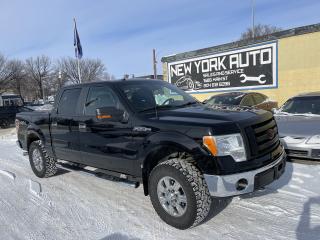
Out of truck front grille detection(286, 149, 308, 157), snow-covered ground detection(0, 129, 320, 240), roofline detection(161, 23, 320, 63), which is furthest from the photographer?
roofline detection(161, 23, 320, 63)

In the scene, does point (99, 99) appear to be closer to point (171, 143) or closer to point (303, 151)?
point (171, 143)

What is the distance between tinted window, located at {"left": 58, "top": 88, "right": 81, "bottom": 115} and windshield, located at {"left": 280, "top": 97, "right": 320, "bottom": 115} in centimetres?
499

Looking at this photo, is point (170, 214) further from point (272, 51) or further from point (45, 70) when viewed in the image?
point (45, 70)

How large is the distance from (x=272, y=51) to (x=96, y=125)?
12.4 meters

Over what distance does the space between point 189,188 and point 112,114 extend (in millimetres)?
1432

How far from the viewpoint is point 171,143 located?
372 cm

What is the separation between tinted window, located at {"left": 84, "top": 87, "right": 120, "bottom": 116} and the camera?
14.9ft

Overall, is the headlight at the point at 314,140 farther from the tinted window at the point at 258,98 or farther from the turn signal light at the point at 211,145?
the tinted window at the point at 258,98

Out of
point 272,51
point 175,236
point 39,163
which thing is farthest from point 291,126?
point 272,51

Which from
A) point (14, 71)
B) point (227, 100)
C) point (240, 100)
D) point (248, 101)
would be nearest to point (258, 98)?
point (248, 101)

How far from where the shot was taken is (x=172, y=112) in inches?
163

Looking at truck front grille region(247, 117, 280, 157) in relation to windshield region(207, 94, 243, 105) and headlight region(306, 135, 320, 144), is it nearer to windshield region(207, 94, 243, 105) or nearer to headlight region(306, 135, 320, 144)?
headlight region(306, 135, 320, 144)

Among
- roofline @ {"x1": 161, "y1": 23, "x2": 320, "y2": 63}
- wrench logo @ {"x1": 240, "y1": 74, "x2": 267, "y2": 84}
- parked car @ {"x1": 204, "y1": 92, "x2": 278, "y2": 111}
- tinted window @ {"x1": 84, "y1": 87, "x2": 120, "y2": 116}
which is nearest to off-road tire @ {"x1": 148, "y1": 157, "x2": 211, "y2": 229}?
tinted window @ {"x1": 84, "y1": 87, "x2": 120, "y2": 116}

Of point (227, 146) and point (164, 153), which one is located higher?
point (227, 146)
